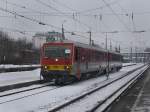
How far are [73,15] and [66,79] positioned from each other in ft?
45.8

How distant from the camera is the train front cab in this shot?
28358 mm

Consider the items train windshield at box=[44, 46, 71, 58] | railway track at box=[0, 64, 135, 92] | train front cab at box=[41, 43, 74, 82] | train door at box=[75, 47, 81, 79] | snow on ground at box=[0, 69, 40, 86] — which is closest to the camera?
railway track at box=[0, 64, 135, 92]

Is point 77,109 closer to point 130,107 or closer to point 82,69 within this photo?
point 130,107

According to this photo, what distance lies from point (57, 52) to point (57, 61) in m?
0.76

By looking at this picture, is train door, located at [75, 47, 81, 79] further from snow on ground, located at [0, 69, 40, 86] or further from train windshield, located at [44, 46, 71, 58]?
snow on ground, located at [0, 69, 40, 86]

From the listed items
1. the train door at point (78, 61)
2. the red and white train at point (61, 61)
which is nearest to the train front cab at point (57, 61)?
the red and white train at point (61, 61)

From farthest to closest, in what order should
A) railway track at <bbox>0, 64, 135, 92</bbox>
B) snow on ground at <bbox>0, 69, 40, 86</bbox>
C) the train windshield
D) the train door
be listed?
the train door < the train windshield < snow on ground at <bbox>0, 69, 40, 86</bbox> < railway track at <bbox>0, 64, 135, 92</bbox>

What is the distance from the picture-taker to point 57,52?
29281 mm

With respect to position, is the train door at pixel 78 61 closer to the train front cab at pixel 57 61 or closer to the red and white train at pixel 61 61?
the red and white train at pixel 61 61

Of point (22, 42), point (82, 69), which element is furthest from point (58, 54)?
point (22, 42)

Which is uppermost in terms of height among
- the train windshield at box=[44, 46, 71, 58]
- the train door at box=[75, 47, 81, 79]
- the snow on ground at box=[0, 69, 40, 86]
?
the train windshield at box=[44, 46, 71, 58]

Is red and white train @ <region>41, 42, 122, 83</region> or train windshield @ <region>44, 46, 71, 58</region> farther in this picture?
train windshield @ <region>44, 46, 71, 58</region>

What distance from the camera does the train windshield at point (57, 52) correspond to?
29.0 meters

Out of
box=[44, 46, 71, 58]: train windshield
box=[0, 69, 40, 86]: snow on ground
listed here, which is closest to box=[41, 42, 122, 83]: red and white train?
box=[44, 46, 71, 58]: train windshield
